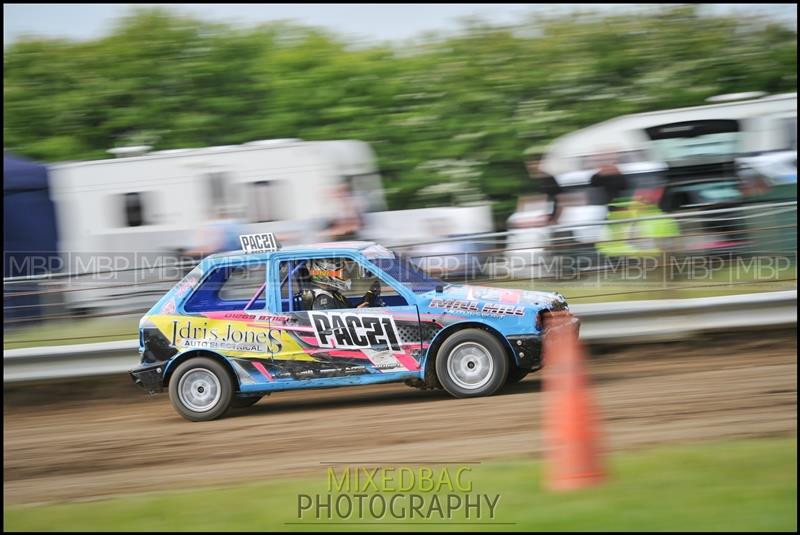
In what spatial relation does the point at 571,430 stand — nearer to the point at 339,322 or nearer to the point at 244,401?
the point at 339,322

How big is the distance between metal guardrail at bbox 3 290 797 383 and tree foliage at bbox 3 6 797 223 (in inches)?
317

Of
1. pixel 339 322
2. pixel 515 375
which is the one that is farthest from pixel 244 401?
pixel 515 375

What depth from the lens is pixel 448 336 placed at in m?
8.27

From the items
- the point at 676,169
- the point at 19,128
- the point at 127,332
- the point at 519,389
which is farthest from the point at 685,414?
the point at 19,128

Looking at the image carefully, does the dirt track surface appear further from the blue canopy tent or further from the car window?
the blue canopy tent

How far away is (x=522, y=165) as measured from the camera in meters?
18.0

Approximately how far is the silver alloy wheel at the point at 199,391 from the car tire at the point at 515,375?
278 cm

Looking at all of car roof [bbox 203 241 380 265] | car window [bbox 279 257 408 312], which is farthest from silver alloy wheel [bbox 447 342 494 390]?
car roof [bbox 203 241 380 265]

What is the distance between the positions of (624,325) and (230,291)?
4239 millimetres

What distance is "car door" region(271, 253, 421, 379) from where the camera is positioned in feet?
27.1

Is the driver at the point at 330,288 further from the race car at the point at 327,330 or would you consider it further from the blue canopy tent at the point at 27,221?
the blue canopy tent at the point at 27,221

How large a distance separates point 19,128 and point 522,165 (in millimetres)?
10255

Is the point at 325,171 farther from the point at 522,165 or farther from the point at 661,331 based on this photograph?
the point at 661,331

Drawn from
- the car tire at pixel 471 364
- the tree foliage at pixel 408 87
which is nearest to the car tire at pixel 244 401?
the car tire at pixel 471 364
